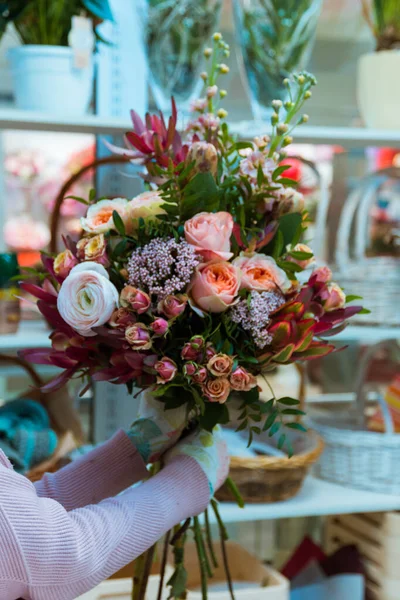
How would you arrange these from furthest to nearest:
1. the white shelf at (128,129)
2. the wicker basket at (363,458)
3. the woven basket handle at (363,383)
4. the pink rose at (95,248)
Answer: the woven basket handle at (363,383) < the wicker basket at (363,458) < the white shelf at (128,129) < the pink rose at (95,248)

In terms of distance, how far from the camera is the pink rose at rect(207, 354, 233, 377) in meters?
0.75

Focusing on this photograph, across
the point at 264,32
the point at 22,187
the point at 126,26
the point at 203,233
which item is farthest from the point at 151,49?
the point at 22,187

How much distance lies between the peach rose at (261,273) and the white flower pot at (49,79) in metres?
0.74

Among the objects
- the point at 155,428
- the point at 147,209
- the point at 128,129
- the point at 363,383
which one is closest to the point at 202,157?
the point at 147,209

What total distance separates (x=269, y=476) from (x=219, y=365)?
75 cm

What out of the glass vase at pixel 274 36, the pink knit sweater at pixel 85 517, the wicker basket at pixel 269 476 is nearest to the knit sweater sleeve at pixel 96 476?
the pink knit sweater at pixel 85 517

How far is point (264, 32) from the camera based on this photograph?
1.48 meters

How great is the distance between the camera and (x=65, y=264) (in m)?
0.81

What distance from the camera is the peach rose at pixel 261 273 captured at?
79 cm

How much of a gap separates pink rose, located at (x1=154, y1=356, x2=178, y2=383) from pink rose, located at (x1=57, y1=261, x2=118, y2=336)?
0.07 m

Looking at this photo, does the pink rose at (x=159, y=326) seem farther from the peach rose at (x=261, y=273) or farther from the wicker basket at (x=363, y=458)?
the wicker basket at (x=363, y=458)

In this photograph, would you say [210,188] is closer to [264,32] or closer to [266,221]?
[266,221]

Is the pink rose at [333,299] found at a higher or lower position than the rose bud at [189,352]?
higher

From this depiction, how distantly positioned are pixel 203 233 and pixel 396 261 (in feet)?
3.24
